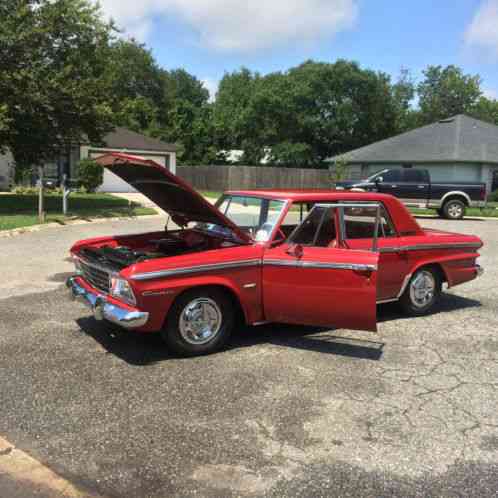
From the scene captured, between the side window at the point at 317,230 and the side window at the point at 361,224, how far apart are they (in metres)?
0.20

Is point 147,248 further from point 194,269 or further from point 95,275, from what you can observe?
point 194,269

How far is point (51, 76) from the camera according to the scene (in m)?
17.7

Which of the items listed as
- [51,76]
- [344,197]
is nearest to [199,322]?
[344,197]

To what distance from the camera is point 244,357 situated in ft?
16.7

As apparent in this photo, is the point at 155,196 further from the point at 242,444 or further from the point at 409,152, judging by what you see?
the point at 409,152

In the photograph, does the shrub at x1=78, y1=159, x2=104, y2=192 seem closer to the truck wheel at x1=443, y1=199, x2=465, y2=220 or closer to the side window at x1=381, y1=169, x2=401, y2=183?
the side window at x1=381, y1=169, x2=401, y2=183

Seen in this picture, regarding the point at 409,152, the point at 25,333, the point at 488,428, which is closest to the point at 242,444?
the point at 488,428

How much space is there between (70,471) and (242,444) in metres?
1.07

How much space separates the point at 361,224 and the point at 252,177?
30.6 meters

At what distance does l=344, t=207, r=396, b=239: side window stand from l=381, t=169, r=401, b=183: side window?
15.8m

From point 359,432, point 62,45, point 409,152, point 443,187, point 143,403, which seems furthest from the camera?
point 409,152

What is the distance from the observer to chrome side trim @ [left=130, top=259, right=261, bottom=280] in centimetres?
460

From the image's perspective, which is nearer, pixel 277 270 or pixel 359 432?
pixel 359 432

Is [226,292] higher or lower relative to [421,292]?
higher
